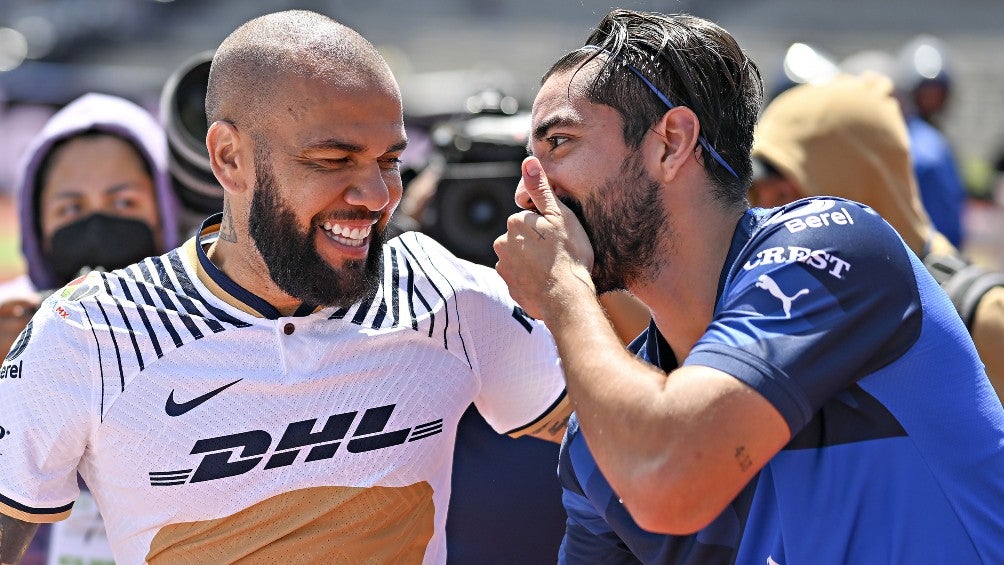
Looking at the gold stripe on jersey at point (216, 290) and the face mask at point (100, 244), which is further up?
the gold stripe on jersey at point (216, 290)

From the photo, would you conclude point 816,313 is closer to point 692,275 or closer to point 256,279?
point 692,275

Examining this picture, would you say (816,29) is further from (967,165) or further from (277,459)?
(277,459)

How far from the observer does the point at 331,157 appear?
2.56 metres

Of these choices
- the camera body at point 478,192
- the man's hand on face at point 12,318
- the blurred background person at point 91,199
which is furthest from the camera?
the camera body at point 478,192

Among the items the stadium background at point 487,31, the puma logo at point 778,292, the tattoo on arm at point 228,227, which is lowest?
the stadium background at point 487,31

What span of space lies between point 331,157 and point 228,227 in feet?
1.27

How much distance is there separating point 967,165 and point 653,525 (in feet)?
42.0

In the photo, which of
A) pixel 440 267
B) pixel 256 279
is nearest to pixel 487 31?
pixel 440 267

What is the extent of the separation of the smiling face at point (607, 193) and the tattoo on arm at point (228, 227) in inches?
29.1

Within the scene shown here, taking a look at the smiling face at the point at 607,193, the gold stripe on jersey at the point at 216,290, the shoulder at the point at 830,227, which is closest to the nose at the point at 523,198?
the smiling face at the point at 607,193

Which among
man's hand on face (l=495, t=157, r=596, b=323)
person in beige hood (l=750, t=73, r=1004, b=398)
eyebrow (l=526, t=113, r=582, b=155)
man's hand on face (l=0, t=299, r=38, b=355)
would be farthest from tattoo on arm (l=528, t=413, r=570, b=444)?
man's hand on face (l=0, t=299, r=38, b=355)

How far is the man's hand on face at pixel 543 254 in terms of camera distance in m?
2.22

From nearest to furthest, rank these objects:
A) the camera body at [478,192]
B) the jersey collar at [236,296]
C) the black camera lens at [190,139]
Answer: the jersey collar at [236,296], the black camera lens at [190,139], the camera body at [478,192]

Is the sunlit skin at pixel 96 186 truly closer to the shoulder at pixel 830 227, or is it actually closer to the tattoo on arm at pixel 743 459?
the shoulder at pixel 830 227
